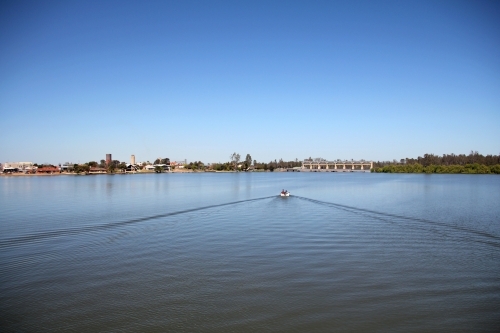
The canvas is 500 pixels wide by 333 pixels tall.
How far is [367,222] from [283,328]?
15436 mm

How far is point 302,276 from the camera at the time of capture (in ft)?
36.6

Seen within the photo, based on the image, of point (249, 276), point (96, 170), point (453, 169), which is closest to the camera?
point (249, 276)

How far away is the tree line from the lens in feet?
431

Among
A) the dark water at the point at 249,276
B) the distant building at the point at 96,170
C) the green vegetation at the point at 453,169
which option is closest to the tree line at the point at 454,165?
the green vegetation at the point at 453,169

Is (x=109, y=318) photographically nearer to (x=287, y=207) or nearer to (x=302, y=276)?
(x=302, y=276)

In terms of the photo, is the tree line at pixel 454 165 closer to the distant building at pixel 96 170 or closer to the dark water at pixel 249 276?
the dark water at pixel 249 276

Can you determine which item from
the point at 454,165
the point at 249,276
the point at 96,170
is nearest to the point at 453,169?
the point at 454,165

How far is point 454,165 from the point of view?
142 m

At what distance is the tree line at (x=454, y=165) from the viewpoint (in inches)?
5174

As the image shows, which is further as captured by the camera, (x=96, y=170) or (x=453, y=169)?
(x=96, y=170)

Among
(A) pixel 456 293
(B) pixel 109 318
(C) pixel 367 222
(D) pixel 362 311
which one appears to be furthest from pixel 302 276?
(C) pixel 367 222

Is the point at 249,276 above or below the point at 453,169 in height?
below

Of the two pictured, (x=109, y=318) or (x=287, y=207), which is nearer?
(x=109, y=318)

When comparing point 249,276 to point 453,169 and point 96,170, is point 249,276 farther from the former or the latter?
point 96,170
